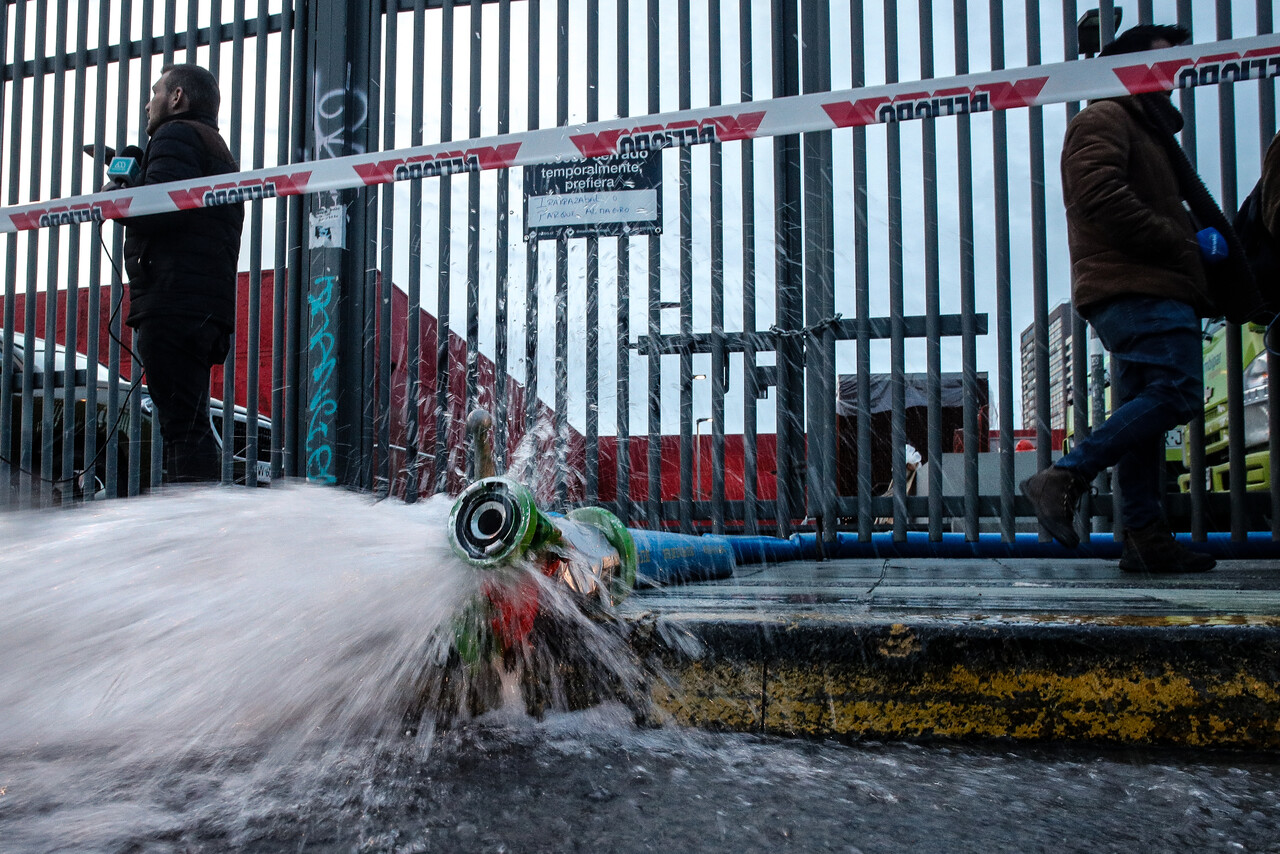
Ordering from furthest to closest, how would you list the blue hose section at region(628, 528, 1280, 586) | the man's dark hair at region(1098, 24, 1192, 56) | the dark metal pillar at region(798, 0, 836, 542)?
the dark metal pillar at region(798, 0, 836, 542) → the blue hose section at region(628, 528, 1280, 586) → the man's dark hair at region(1098, 24, 1192, 56)

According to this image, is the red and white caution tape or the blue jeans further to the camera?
the red and white caution tape

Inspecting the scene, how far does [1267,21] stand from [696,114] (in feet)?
8.53

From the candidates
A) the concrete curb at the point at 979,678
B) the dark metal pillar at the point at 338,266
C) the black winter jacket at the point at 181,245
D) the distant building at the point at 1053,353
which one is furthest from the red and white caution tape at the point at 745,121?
the concrete curb at the point at 979,678

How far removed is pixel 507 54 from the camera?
4770 millimetres

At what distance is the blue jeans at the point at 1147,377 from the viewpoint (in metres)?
3.11

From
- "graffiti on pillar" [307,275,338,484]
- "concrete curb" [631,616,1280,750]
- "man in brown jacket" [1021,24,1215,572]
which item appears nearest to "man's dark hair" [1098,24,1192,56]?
"man in brown jacket" [1021,24,1215,572]

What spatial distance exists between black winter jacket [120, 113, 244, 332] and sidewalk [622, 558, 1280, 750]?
9.96 feet

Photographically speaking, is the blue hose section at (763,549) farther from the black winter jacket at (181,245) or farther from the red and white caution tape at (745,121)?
the black winter jacket at (181,245)

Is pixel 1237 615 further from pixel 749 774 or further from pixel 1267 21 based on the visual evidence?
pixel 1267 21

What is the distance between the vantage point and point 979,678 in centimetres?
165

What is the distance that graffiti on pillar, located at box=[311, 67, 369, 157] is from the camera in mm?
4988

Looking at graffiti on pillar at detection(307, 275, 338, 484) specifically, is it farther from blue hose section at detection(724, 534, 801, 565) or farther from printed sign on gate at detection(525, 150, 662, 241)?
blue hose section at detection(724, 534, 801, 565)

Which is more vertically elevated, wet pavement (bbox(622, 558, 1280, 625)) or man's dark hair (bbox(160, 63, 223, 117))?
man's dark hair (bbox(160, 63, 223, 117))

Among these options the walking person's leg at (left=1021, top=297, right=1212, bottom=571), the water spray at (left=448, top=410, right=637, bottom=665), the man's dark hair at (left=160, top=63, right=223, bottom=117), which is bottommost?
the water spray at (left=448, top=410, right=637, bottom=665)
